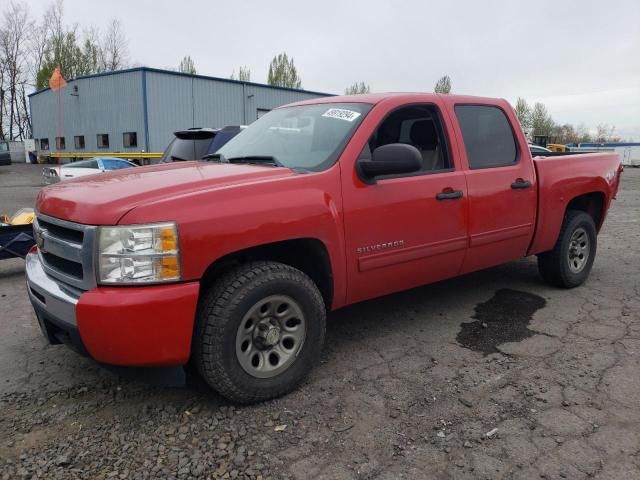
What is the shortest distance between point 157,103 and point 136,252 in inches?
1011

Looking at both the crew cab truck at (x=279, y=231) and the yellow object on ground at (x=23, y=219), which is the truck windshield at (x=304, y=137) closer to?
the crew cab truck at (x=279, y=231)

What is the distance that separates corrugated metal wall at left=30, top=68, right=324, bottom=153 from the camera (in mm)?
26031

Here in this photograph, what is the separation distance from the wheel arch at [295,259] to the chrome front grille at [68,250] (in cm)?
58

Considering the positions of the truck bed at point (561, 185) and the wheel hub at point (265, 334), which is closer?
the wheel hub at point (265, 334)

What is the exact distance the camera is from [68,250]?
268cm

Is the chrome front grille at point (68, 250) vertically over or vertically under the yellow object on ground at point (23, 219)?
over

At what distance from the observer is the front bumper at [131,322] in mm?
2443

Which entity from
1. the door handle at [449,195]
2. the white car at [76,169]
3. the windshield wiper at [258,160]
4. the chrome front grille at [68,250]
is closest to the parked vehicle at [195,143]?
the windshield wiper at [258,160]

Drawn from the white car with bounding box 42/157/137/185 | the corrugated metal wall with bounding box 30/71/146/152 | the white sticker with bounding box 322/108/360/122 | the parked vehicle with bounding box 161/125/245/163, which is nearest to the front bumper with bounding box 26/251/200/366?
the white sticker with bounding box 322/108/360/122

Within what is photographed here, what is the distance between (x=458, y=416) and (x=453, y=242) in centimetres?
141

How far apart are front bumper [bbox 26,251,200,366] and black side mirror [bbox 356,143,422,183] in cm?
132

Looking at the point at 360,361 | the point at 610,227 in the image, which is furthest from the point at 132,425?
the point at 610,227

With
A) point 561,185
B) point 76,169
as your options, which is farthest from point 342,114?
point 76,169

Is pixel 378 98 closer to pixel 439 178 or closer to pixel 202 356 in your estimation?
pixel 439 178
